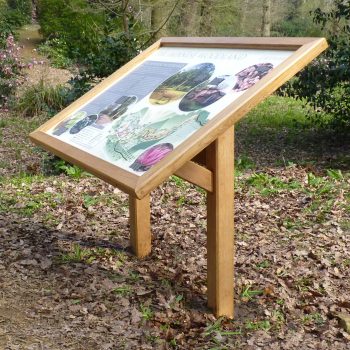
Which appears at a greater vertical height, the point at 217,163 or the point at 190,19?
the point at 217,163

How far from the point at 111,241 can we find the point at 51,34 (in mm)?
16627

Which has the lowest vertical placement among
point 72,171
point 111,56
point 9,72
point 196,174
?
point 9,72

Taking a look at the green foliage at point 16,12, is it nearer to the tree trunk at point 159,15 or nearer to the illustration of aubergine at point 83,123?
the tree trunk at point 159,15

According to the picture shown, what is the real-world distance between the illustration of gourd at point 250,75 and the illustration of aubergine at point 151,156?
1.57 feet

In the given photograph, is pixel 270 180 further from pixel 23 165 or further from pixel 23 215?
pixel 23 165

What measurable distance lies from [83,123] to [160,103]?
66cm

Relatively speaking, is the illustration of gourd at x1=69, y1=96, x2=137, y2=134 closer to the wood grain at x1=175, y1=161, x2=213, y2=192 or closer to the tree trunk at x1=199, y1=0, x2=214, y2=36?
the wood grain at x1=175, y1=161, x2=213, y2=192

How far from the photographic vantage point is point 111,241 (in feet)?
15.7

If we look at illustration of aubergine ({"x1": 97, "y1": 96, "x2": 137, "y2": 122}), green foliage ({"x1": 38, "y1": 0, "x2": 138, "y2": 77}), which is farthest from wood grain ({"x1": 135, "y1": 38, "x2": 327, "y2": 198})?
green foliage ({"x1": 38, "y1": 0, "x2": 138, "y2": 77})

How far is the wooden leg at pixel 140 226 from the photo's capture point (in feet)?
14.4

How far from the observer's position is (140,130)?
3.32m

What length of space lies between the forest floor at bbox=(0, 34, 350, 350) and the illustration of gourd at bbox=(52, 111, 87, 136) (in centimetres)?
94

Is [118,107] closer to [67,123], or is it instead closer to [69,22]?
[67,123]

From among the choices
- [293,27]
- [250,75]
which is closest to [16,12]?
[293,27]
